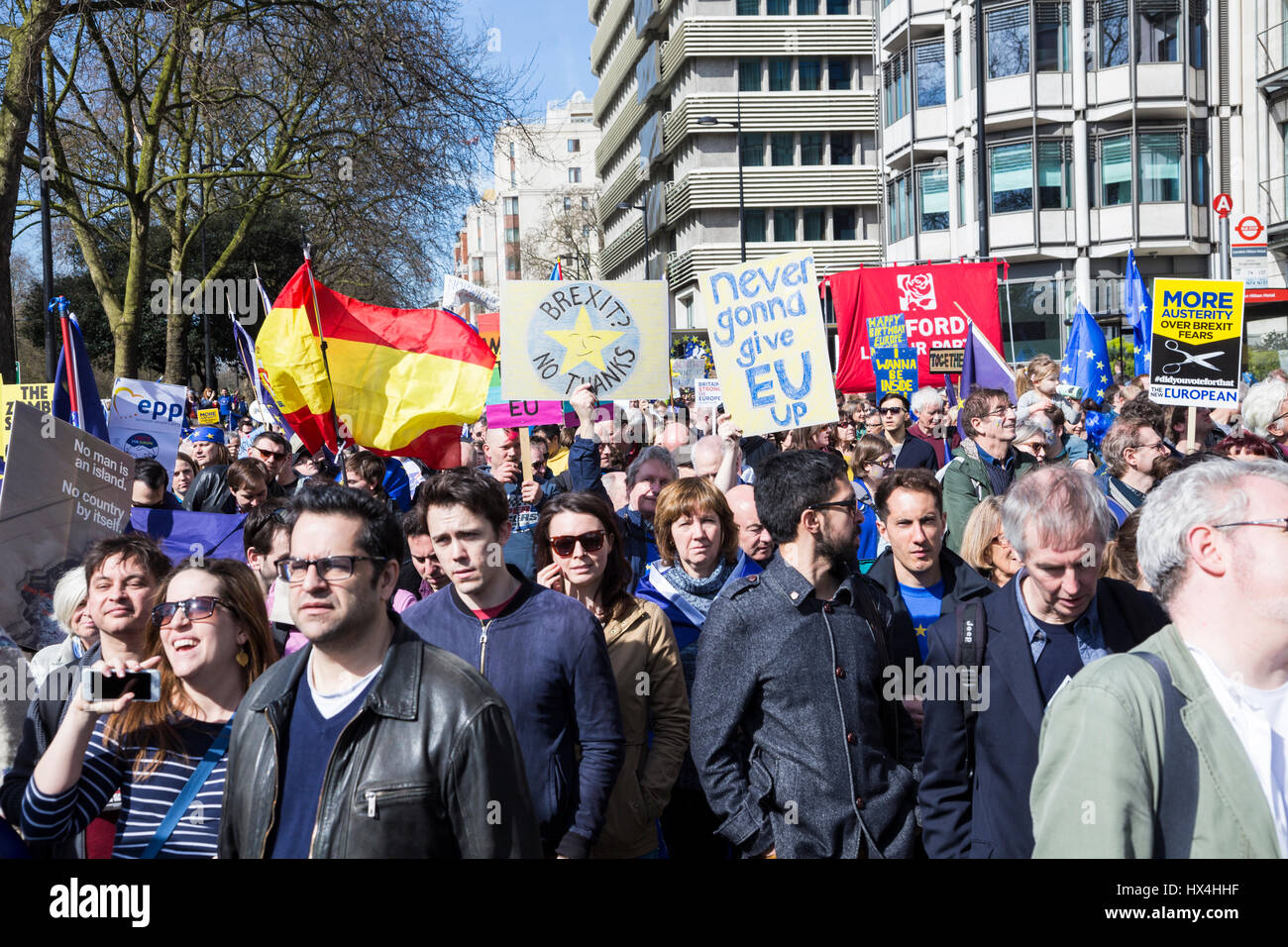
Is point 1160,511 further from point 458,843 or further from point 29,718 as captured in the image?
point 29,718

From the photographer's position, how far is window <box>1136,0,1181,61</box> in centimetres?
3509

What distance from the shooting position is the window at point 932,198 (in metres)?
39.6

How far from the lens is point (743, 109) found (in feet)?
194

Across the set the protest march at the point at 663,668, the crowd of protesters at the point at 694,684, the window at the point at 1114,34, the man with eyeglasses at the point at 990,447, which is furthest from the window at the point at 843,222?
the crowd of protesters at the point at 694,684

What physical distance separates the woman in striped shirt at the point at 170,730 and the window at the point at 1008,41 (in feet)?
120

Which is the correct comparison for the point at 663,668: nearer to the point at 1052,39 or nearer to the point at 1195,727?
the point at 1195,727

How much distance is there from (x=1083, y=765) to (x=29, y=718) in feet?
9.15

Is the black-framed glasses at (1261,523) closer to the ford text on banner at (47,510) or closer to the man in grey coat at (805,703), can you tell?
the man in grey coat at (805,703)

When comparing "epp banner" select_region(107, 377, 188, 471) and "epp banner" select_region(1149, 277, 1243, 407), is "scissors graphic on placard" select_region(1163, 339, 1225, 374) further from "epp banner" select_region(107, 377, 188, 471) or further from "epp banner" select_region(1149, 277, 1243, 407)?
"epp banner" select_region(107, 377, 188, 471)

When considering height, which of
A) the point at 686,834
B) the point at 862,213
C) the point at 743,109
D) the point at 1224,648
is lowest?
the point at 686,834

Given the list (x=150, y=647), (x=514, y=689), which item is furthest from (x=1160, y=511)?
(x=150, y=647)

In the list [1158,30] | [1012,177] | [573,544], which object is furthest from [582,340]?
[1158,30]

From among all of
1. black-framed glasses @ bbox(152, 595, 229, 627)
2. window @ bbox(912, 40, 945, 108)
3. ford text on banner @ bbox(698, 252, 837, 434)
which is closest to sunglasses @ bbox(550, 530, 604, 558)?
black-framed glasses @ bbox(152, 595, 229, 627)

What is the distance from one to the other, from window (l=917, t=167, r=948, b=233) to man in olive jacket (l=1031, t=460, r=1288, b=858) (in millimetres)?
38594
